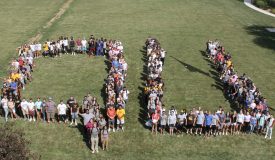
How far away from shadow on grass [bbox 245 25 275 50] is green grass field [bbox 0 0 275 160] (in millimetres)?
119

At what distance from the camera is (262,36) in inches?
1737

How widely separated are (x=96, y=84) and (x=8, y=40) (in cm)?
1288

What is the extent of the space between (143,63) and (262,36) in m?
16.6

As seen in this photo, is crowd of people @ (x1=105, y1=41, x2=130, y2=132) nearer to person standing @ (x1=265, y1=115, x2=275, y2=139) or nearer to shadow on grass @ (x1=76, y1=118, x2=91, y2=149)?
shadow on grass @ (x1=76, y1=118, x2=91, y2=149)

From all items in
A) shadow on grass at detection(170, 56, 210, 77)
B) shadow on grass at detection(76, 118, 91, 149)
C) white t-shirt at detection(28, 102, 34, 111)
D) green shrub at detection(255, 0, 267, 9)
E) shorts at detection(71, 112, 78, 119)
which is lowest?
shadow on grass at detection(76, 118, 91, 149)

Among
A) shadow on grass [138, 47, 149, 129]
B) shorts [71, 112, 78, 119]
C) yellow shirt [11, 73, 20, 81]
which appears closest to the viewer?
shorts [71, 112, 78, 119]

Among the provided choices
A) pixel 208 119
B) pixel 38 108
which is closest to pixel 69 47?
pixel 38 108

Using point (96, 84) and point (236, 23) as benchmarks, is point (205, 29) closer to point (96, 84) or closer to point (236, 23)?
point (236, 23)

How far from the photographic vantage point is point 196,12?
49562 mm

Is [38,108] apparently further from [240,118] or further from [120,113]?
[240,118]

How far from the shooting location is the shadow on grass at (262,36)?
41.7m

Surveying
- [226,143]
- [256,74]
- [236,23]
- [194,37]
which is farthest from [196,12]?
[226,143]

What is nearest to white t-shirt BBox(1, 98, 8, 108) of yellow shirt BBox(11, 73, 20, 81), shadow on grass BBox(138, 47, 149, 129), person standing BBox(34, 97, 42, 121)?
person standing BBox(34, 97, 42, 121)

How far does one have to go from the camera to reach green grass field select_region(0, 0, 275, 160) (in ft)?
76.1
